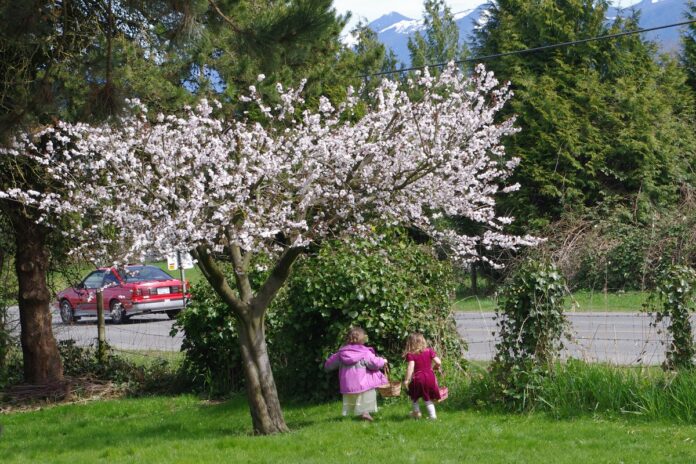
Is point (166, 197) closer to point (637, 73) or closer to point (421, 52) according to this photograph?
point (637, 73)

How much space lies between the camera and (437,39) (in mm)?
28625

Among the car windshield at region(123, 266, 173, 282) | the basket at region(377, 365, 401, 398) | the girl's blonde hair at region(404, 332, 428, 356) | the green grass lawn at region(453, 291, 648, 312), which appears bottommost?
the basket at region(377, 365, 401, 398)

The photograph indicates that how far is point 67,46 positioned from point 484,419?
638cm

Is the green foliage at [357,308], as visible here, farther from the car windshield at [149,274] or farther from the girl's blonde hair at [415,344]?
the car windshield at [149,274]

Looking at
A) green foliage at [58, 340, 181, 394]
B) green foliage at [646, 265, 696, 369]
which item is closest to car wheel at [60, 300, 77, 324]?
green foliage at [58, 340, 181, 394]

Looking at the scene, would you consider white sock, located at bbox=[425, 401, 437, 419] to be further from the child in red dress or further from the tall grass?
the tall grass

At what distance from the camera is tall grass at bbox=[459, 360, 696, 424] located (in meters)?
7.33

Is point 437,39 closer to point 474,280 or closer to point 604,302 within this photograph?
point 474,280

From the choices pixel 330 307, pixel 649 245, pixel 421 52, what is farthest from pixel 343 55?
pixel 421 52

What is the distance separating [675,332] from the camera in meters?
7.74

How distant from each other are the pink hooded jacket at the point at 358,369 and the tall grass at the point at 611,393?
1.06 meters

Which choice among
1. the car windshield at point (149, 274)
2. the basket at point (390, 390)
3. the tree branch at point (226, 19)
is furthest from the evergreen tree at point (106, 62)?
the car windshield at point (149, 274)

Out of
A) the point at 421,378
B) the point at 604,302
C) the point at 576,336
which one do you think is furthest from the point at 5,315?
the point at 604,302

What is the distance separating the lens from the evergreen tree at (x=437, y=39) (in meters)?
28.5
